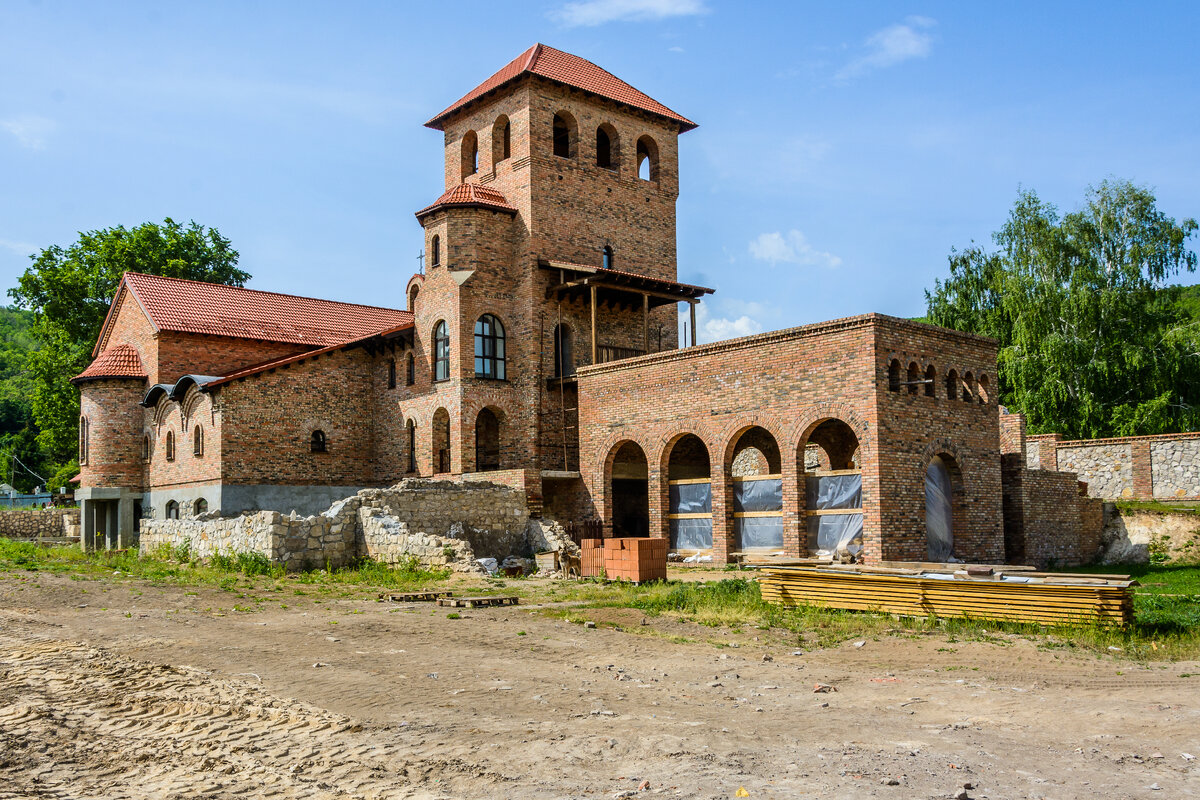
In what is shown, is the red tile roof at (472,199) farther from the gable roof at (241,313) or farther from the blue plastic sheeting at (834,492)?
the blue plastic sheeting at (834,492)

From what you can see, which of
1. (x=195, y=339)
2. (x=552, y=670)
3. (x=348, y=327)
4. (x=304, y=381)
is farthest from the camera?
(x=348, y=327)

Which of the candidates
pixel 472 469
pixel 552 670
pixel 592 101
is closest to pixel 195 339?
pixel 472 469

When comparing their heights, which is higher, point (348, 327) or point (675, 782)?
point (348, 327)

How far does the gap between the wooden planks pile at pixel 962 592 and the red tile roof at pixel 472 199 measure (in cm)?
1649

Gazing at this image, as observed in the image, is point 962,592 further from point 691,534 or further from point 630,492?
point 630,492

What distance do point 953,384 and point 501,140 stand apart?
1594 centimetres

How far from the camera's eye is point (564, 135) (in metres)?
31.8

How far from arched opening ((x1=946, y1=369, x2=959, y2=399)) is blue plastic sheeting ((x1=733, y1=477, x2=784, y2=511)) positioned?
14.4 ft

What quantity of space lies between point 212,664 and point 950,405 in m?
16.9

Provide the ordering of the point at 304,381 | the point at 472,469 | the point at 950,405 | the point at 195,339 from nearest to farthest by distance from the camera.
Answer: the point at 950,405 < the point at 472,469 < the point at 304,381 < the point at 195,339

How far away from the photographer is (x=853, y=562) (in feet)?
67.5

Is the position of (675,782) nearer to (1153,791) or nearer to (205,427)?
(1153,791)

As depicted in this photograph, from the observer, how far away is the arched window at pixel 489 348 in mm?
28312

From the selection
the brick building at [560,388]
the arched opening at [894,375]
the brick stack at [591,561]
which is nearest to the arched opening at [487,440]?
the brick building at [560,388]
